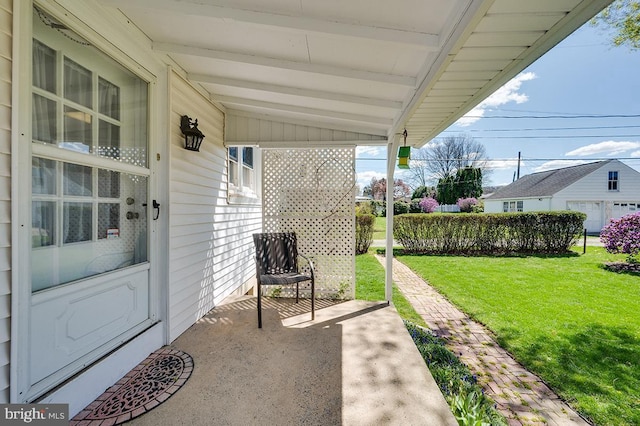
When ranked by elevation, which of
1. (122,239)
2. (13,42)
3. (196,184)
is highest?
(13,42)

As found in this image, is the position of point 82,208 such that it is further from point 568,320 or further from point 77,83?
point 568,320

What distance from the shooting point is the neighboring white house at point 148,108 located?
4.71ft

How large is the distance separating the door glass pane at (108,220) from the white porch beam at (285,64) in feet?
4.73

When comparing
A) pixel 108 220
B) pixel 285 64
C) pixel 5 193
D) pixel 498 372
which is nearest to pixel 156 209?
pixel 108 220

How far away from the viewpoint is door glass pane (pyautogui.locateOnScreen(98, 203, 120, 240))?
2062mm

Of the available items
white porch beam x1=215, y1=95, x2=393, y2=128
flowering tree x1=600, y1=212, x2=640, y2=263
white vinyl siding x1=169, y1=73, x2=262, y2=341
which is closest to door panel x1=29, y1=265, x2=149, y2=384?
white vinyl siding x1=169, y1=73, x2=262, y2=341

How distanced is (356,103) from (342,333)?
261 cm

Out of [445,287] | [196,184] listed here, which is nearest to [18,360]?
[196,184]

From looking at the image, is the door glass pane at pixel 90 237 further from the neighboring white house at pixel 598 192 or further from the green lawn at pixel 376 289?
the neighboring white house at pixel 598 192

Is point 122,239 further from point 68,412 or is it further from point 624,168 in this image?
point 624,168

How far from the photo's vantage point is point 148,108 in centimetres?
252

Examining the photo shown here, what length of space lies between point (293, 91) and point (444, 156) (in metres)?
25.3

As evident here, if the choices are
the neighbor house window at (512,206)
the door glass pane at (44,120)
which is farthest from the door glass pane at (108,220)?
the neighbor house window at (512,206)

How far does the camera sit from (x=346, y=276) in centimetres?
429
